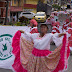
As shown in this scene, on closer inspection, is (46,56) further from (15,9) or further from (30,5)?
(30,5)

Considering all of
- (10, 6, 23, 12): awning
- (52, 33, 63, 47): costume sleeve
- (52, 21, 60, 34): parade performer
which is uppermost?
(52, 33, 63, 47): costume sleeve

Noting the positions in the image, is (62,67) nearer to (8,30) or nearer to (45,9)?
(8,30)

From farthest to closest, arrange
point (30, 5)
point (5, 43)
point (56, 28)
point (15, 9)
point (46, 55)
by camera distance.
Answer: point (30, 5) → point (15, 9) → point (56, 28) → point (5, 43) → point (46, 55)

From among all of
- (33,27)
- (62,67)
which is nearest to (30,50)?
(62,67)

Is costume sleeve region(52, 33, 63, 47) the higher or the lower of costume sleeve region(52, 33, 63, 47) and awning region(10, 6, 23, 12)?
the higher

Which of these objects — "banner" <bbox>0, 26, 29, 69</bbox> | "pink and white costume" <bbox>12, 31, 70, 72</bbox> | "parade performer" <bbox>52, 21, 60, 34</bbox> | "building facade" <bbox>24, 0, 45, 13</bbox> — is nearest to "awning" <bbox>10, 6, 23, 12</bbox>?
"building facade" <bbox>24, 0, 45, 13</bbox>

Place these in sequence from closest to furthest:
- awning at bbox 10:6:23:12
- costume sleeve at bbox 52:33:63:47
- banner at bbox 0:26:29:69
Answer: costume sleeve at bbox 52:33:63:47
banner at bbox 0:26:29:69
awning at bbox 10:6:23:12

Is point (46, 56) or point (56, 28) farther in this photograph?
point (56, 28)

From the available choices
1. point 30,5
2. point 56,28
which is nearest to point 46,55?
point 56,28

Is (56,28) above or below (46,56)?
below

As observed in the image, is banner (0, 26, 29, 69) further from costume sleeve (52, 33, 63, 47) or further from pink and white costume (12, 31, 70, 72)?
costume sleeve (52, 33, 63, 47)

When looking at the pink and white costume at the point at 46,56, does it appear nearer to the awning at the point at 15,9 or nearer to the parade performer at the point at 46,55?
the parade performer at the point at 46,55

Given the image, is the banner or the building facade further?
the building facade

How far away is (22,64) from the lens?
461 cm
